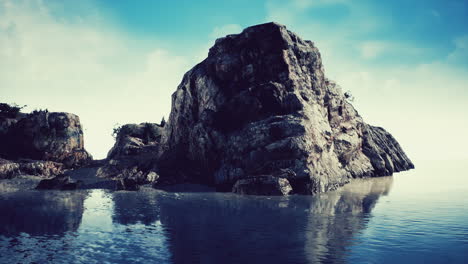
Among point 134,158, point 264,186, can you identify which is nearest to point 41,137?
point 134,158

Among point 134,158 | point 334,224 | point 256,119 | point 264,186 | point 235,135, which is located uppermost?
point 256,119

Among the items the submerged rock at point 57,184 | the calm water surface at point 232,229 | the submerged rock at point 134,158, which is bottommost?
the calm water surface at point 232,229

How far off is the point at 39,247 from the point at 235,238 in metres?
12.0

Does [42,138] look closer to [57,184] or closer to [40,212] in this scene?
[57,184]

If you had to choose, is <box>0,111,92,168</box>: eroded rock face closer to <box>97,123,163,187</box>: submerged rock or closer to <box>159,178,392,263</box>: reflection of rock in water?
<box>97,123,163,187</box>: submerged rock

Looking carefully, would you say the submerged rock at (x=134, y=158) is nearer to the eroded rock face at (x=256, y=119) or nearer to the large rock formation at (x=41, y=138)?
the eroded rock face at (x=256, y=119)

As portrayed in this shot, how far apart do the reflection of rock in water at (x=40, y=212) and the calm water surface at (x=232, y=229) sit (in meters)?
0.09

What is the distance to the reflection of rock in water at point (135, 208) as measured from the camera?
91.5ft

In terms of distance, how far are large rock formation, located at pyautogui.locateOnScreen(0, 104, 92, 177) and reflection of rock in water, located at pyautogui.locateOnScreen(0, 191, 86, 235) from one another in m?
22.5

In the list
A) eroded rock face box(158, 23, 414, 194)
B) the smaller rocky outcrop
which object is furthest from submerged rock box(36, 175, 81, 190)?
the smaller rocky outcrop

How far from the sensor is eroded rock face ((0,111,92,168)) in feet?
210

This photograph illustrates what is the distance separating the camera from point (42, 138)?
6525 centimetres

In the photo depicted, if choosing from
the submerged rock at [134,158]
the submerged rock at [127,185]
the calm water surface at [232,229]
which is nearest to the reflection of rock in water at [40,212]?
the calm water surface at [232,229]

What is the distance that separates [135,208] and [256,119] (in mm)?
25150
